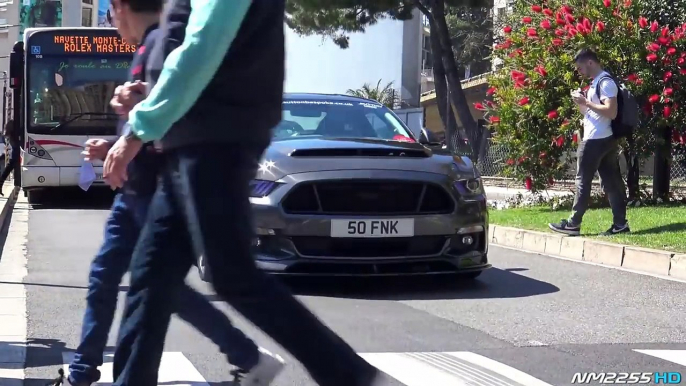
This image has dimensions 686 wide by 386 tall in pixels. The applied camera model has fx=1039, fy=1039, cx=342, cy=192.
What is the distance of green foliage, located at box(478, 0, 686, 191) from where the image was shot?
42.5ft

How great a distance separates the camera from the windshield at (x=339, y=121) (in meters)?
8.02

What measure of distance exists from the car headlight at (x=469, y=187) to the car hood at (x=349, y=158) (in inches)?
1.8

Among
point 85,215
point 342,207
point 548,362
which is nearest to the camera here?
point 548,362

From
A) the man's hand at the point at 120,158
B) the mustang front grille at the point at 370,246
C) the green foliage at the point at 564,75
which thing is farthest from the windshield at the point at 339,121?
the green foliage at the point at 564,75

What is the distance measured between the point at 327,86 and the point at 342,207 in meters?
58.4

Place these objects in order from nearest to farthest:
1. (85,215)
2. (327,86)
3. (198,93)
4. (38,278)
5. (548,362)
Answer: (198,93), (548,362), (38,278), (85,215), (327,86)

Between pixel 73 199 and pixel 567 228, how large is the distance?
11732mm

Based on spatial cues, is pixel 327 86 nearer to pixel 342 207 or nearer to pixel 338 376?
pixel 342 207

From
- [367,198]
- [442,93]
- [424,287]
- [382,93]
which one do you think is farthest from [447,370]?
[382,93]

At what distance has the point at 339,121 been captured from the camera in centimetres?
821

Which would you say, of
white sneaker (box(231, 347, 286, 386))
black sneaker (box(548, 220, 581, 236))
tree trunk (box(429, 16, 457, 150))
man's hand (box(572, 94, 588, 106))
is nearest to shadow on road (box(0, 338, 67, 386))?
white sneaker (box(231, 347, 286, 386))

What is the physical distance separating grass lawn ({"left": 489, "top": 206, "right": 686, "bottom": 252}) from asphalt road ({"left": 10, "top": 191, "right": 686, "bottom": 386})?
730mm

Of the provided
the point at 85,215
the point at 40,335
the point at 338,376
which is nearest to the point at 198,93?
the point at 338,376

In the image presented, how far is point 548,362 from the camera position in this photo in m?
5.01
